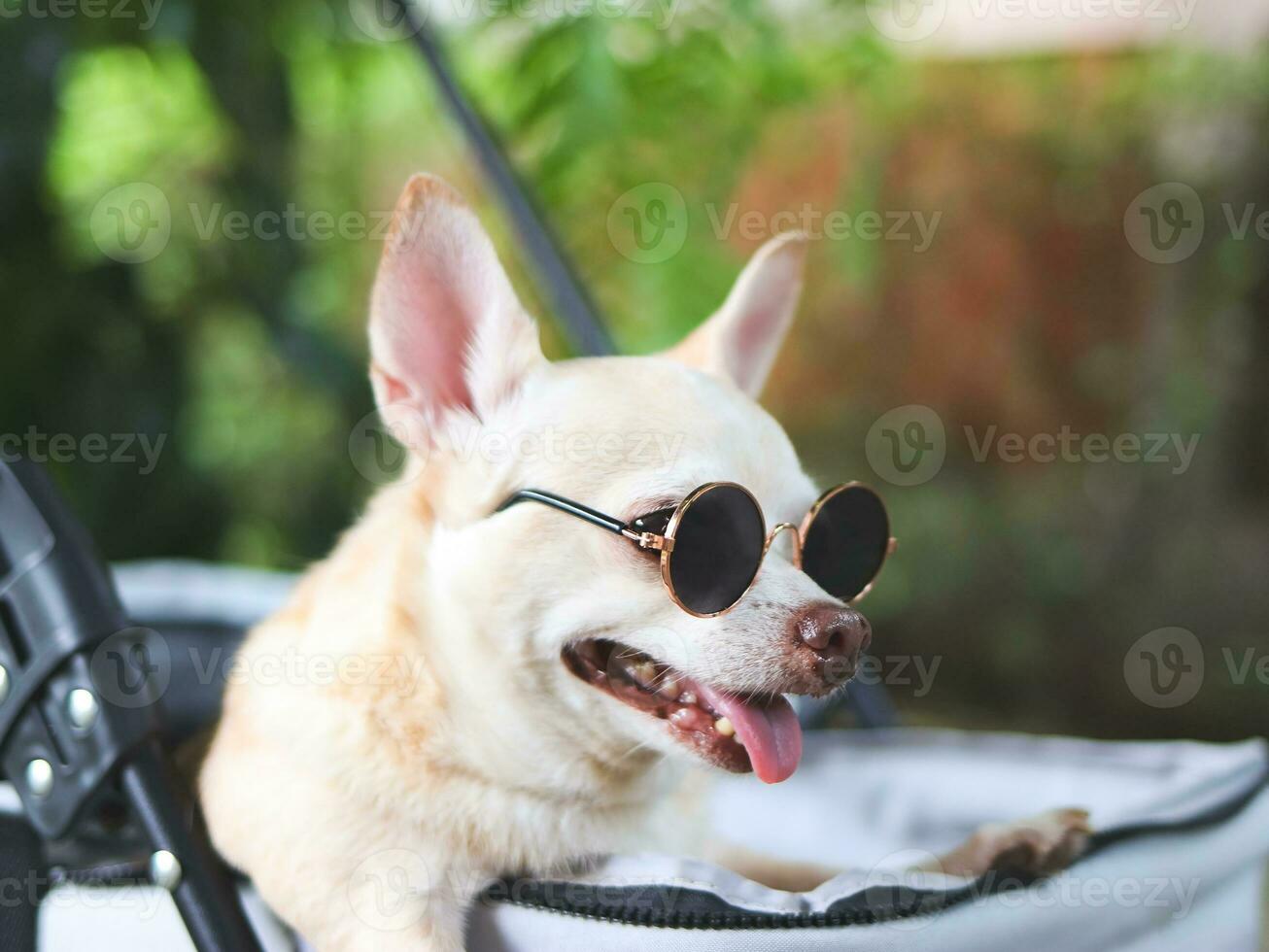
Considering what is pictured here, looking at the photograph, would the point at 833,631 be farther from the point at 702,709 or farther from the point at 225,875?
the point at 225,875

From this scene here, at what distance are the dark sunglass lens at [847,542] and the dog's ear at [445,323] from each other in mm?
271

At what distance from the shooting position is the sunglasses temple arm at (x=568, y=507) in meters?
0.75

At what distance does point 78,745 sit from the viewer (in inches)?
29.9

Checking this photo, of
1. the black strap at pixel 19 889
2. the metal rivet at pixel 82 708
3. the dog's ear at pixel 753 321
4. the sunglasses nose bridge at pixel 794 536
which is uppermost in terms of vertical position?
the dog's ear at pixel 753 321

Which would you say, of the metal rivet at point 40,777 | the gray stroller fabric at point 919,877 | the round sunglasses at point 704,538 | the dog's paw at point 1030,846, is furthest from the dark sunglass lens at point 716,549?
the metal rivet at point 40,777

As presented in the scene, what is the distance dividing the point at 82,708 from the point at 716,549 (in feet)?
1.57

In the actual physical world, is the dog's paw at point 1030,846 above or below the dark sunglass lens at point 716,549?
below

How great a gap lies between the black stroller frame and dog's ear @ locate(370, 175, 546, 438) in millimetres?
270

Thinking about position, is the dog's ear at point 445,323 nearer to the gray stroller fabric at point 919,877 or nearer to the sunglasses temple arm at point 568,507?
the sunglasses temple arm at point 568,507

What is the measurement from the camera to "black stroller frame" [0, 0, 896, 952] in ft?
2.45

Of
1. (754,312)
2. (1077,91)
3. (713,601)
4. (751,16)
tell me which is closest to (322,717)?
(713,601)

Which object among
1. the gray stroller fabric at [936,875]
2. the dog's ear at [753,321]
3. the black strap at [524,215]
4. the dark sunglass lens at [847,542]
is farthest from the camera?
the black strap at [524,215]

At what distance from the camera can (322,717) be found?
82 cm

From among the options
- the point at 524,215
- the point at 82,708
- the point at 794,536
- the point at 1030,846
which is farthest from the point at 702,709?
the point at 524,215
